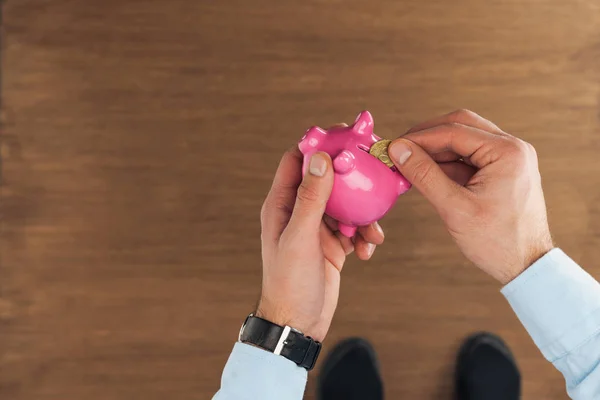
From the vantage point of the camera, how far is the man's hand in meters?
0.69

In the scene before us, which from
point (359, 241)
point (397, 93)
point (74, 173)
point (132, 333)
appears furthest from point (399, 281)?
point (74, 173)

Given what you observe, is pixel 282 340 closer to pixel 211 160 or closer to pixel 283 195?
pixel 283 195

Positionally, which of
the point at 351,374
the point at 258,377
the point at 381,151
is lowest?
the point at 351,374

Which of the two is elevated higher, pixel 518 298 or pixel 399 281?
pixel 518 298

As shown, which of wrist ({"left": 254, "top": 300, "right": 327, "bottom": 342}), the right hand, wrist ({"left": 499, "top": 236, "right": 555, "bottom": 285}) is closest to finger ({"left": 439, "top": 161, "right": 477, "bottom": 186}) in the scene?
the right hand

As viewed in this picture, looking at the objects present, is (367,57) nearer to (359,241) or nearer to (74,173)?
(359,241)

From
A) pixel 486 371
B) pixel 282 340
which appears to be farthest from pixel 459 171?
pixel 486 371

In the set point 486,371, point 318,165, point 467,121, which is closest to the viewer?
point 318,165

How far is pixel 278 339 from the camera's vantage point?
29.9 inches

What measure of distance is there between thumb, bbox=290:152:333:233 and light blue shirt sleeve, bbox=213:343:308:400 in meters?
0.22

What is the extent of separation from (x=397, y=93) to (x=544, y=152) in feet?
1.28

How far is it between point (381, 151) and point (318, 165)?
0.11 m

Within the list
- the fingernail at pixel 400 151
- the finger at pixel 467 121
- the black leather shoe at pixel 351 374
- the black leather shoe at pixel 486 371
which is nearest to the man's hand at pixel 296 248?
the fingernail at pixel 400 151

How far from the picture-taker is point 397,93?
1.22m
